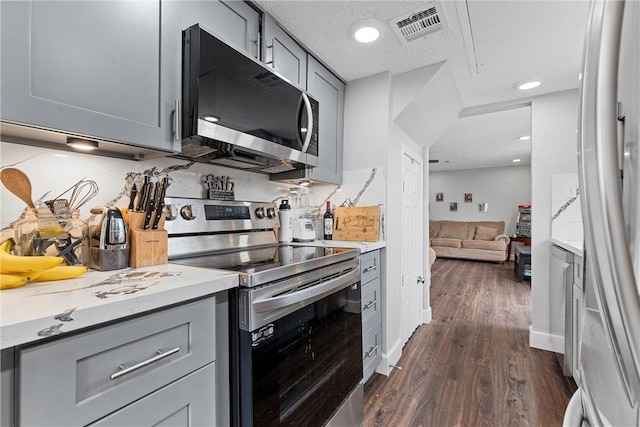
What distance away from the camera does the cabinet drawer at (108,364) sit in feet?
1.90

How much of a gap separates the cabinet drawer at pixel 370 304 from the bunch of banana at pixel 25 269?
57.1 inches

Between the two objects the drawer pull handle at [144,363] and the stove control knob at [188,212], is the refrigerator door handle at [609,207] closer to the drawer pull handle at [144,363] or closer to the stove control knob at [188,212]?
the drawer pull handle at [144,363]

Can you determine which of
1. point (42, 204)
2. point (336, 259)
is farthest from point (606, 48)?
point (42, 204)

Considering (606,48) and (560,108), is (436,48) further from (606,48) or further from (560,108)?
(606,48)

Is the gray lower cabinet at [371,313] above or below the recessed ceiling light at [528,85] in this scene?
below

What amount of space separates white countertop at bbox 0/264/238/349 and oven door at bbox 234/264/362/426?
259 millimetres

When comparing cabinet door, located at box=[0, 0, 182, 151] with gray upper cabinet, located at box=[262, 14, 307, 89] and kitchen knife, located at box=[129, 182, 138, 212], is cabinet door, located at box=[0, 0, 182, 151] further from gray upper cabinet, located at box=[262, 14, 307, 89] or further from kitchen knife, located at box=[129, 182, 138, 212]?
gray upper cabinet, located at box=[262, 14, 307, 89]

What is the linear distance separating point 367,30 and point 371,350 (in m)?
1.96

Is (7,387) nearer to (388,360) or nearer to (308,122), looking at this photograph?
(308,122)

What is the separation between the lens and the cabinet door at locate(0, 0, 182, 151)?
77 cm

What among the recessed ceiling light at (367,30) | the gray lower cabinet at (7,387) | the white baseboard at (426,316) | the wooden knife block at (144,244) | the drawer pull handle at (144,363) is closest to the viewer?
the gray lower cabinet at (7,387)

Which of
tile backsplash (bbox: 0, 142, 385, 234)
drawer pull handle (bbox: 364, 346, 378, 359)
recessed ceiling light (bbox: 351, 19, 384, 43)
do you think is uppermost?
recessed ceiling light (bbox: 351, 19, 384, 43)

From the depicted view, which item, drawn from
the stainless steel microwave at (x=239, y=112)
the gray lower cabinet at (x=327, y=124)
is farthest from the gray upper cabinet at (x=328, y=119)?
the stainless steel microwave at (x=239, y=112)

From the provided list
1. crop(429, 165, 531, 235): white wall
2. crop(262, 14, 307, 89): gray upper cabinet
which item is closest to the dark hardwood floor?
crop(262, 14, 307, 89): gray upper cabinet
